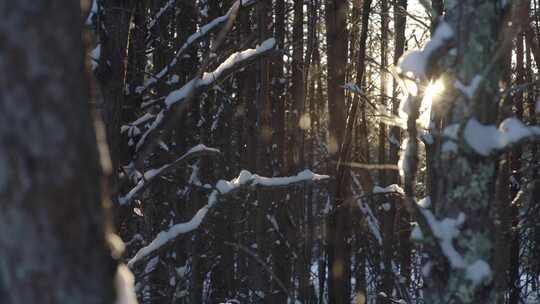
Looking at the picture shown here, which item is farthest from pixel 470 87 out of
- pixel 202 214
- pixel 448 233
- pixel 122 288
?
pixel 122 288

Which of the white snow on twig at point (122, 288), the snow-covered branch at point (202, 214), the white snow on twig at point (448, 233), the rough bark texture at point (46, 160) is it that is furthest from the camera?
the snow-covered branch at point (202, 214)

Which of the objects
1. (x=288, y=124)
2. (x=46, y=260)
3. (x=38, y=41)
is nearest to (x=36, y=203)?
(x=46, y=260)

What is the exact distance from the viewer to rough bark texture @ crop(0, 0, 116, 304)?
1.19 m

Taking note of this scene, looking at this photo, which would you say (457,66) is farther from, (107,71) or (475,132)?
(107,71)

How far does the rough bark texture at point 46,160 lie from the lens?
47.0 inches

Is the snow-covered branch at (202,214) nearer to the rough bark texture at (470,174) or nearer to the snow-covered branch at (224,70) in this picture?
the snow-covered branch at (224,70)

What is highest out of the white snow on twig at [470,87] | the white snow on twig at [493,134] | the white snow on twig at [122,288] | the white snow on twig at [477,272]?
the white snow on twig at [470,87]

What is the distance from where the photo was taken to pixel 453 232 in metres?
3.35

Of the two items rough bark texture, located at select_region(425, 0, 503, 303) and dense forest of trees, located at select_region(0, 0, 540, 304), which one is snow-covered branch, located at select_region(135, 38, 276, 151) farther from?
rough bark texture, located at select_region(425, 0, 503, 303)

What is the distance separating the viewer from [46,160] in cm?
119

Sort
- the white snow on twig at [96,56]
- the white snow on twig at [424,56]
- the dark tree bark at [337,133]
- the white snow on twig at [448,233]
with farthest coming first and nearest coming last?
the dark tree bark at [337,133], the white snow on twig at [96,56], the white snow on twig at [448,233], the white snow on twig at [424,56]

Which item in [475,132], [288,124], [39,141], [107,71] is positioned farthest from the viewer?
[288,124]

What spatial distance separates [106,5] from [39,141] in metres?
3.63

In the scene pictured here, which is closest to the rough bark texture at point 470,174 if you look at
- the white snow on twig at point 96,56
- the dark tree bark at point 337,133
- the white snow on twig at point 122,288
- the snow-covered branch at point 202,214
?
the snow-covered branch at point 202,214
